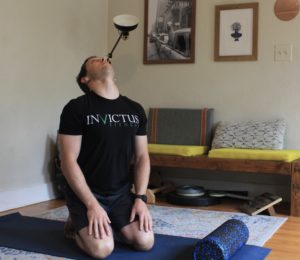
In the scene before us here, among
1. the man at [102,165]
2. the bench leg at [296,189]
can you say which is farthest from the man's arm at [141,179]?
the bench leg at [296,189]

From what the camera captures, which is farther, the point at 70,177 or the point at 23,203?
the point at 23,203

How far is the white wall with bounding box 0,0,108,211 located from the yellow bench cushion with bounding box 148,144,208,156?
0.89 meters

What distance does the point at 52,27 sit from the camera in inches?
160

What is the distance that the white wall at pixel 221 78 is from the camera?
13.5 ft

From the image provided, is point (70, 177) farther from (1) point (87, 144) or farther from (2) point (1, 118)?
(2) point (1, 118)

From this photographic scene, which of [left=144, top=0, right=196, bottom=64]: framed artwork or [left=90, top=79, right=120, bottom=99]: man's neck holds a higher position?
[left=144, top=0, right=196, bottom=64]: framed artwork

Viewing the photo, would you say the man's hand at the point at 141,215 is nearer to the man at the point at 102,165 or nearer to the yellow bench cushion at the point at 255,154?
the man at the point at 102,165

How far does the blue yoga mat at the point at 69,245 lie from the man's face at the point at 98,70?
35.3 inches

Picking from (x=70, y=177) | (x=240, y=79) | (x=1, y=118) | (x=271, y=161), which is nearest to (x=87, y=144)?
(x=70, y=177)

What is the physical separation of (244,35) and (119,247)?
2.49 metres

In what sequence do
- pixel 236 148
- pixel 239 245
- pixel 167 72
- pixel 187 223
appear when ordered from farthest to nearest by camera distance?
1. pixel 167 72
2. pixel 236 148
3. pixel 187 223
4. pixel 239 245

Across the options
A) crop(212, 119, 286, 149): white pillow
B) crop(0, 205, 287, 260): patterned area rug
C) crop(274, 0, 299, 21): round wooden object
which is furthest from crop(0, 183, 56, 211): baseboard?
crop(274, 0, 299, 21): round wooden object

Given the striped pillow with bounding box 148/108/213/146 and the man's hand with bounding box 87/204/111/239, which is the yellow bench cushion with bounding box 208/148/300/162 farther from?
the man's hand with bounding box 87/204/111/239

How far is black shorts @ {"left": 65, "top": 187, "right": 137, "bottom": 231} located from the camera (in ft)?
7.89
